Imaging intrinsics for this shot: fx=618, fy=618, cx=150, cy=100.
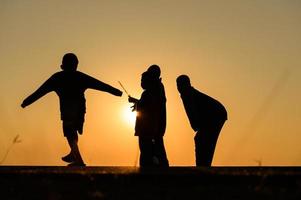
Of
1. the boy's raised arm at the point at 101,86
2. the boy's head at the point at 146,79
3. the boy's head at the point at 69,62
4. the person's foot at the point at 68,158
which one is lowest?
the person's foot at the point at 68,158

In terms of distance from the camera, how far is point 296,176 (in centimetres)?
545

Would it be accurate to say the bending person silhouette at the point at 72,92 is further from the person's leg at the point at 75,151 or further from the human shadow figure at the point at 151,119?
the human shadow figure at the point at 151,119

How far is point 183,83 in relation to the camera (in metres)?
11.2

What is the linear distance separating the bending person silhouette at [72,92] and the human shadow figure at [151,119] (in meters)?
0.53

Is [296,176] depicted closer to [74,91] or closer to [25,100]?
[74,91]

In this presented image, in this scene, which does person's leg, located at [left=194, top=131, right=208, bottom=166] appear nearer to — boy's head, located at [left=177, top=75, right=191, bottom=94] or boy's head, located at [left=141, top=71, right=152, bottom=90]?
boy's head, located at [left=177, top=75, right=191, bottom=94]

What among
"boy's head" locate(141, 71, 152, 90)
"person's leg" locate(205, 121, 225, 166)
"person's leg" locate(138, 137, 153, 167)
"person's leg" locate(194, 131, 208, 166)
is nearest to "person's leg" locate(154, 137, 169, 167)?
"person's leg" locate(138, 137, 153, 167)

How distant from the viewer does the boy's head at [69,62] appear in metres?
10.7

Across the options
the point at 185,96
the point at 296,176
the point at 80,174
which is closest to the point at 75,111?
the point at 185,96

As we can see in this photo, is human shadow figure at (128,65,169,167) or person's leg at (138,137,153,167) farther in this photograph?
human shadow figure at (128,65,169,167)

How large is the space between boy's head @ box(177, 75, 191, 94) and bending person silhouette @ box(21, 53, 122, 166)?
1.11 m

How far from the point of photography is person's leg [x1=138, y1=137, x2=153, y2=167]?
35.4ft

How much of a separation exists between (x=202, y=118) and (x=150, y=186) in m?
6.12

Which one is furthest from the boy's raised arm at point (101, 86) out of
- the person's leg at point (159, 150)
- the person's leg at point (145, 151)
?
the person's leg at point (159, 150)
